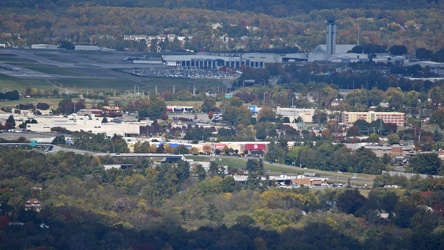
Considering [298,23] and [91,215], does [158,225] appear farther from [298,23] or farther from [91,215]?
[298,23]

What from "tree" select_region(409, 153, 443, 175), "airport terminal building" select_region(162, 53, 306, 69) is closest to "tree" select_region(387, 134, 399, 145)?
"tree" select_region(409, 153, 443, 175)

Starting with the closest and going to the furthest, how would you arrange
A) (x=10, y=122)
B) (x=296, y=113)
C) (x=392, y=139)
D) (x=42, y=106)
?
(x=392, y=139)
(x=10, y=122)
(x=42, y=106)
(x=296, y=113)

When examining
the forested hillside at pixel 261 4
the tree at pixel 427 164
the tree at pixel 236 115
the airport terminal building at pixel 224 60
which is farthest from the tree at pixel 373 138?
the forested hillside at pixel 261 4

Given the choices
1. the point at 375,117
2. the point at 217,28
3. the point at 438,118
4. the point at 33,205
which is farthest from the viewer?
the point at 217,28

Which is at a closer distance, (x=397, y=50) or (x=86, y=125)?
(x=86, y=125)

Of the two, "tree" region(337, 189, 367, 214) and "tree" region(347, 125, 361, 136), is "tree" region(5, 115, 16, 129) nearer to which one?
"tree" region(347, 125, 361, 136)

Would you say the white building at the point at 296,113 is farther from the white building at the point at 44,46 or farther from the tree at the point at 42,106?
the white building at the point at 44,46

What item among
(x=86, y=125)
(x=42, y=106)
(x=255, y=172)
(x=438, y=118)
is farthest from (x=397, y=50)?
(x=255, y=172)

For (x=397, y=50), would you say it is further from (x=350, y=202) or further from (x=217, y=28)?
(x=350, y=202)

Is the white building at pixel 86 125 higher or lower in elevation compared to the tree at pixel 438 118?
higher
